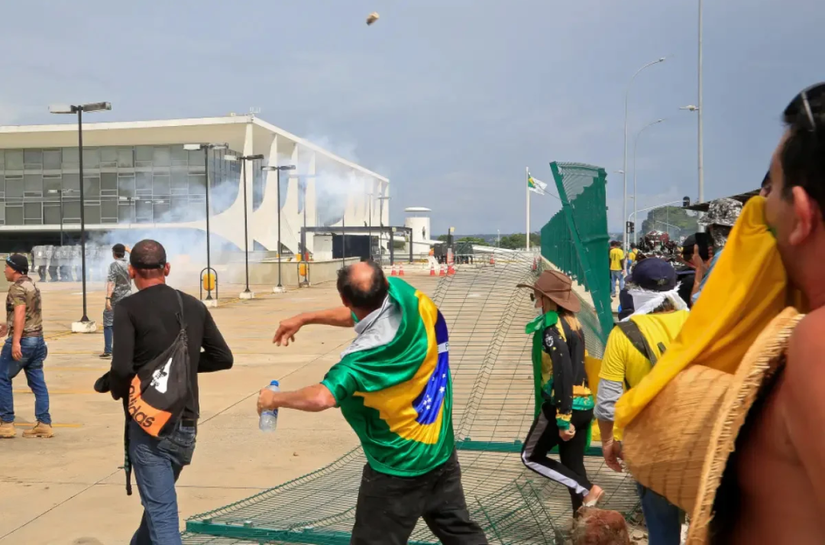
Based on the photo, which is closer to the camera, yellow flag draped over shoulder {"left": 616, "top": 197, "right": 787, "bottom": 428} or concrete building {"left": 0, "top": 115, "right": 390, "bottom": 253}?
yellow flag draped over shoulder {"left": 616, "top": 197, "right": 787, "bottom": 428}

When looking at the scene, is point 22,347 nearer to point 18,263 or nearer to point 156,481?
point 18,263

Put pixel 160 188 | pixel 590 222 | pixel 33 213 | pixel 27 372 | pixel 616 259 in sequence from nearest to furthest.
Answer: pixel 590 222
pixel 27 372
pixel 616 259
pixel 160 188
pixel 33 213

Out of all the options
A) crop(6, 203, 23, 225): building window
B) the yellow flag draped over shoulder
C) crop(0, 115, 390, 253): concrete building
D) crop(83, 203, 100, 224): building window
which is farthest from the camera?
crop(6, 203, 23, 225): building window

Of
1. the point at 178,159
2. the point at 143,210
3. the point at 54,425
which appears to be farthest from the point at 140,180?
the point at 54,425

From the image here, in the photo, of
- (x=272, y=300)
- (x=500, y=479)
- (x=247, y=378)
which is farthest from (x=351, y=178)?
(x=500, y=479)

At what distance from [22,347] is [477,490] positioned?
15.6 ft

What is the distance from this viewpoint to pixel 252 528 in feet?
15.3

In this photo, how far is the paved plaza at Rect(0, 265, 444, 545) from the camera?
17.5 ft

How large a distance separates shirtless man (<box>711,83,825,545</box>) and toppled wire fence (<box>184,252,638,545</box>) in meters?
3.63

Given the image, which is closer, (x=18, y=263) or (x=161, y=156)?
(x=18, y=263)

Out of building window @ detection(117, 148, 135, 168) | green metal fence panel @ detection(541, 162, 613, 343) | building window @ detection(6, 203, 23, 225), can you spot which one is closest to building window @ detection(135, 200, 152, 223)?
building window @ detection(117, 148, 135, 168)

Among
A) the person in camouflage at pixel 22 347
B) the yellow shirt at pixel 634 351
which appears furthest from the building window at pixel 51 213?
the yellow shirt at pixel 634 351

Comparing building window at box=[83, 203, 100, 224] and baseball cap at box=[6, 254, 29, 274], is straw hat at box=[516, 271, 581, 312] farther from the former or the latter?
building window at box=[83, 203, 100, 224]

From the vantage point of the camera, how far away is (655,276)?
13.6 ft
